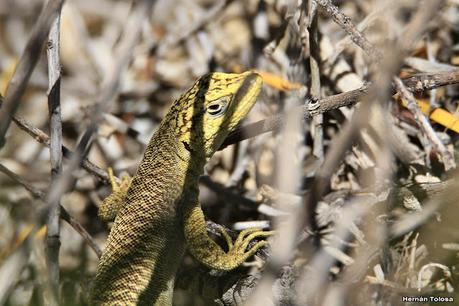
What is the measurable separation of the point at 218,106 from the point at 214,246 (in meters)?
0.78

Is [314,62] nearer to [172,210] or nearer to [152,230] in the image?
[172,210]

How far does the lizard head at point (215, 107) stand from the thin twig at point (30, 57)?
5.04 ft

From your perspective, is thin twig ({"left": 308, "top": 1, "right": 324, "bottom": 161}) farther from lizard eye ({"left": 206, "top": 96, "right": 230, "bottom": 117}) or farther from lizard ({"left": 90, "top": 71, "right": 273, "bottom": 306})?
lizard eye ({"left": 206, "top": 96, "right": 230, "bottom": 117})

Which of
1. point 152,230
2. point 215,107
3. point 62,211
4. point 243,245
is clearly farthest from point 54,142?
point 243,245

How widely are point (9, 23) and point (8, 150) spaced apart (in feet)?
3.98

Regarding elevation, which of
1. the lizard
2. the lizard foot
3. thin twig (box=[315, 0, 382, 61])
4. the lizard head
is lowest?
the lizard foot

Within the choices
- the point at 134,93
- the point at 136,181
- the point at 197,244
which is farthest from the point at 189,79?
the point at 197,244

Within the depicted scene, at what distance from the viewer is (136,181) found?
10.9 ft

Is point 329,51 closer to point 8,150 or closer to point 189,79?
point 189,79

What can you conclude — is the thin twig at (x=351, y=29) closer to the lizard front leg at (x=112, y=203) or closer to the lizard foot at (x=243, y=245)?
the lizard foot at (x=243, y=245)

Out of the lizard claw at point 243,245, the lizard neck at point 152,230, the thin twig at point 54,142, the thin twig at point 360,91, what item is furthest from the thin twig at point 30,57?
the lizard claw at point 243,245

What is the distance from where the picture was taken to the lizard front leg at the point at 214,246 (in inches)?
122

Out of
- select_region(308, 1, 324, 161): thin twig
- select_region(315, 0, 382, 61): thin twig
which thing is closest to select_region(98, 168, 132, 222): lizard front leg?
select_region(308, 1, 324, 161): thin twig

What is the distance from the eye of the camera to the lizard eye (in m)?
3.23
